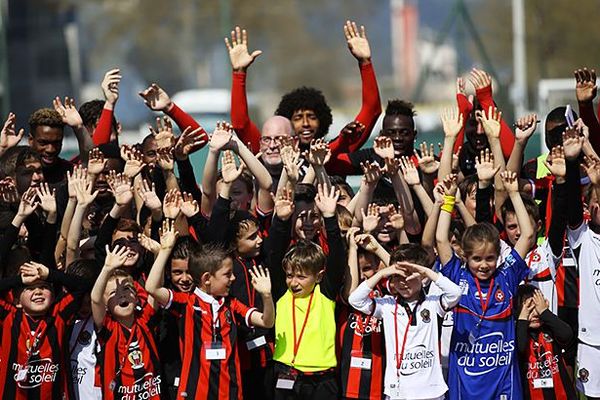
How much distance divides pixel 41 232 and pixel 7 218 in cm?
24

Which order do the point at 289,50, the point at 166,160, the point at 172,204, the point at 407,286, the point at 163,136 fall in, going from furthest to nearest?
the point at 289,50
the point at 163,136
the point at 166,160
the point at 172,204
the point at 407,286

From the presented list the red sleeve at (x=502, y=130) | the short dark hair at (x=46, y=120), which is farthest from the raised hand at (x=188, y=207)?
the red sleeve at (x=502, y=130)

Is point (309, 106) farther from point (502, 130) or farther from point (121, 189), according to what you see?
point (121, 189)

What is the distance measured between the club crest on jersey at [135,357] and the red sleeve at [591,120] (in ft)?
11.8

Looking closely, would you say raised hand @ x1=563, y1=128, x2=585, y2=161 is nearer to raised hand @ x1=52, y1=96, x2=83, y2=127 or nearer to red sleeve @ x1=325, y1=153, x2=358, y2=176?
red sleeve @ x1=325, y1=153, x2=358, y2=176

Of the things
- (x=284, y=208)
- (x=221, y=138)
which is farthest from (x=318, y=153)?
(x=221, y=138)

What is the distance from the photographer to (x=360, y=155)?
9.23 m

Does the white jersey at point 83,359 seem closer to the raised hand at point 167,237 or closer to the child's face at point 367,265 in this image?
the raised hand at point 167,237

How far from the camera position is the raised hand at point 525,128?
853 centimetres

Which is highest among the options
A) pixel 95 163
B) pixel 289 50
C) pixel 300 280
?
pixel 289 50

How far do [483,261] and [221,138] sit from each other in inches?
73.9

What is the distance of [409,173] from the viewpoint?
8422mm

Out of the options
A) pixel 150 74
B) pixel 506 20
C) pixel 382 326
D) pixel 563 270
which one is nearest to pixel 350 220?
pixel 382 326

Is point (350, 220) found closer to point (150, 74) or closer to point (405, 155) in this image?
point (405, 155)
